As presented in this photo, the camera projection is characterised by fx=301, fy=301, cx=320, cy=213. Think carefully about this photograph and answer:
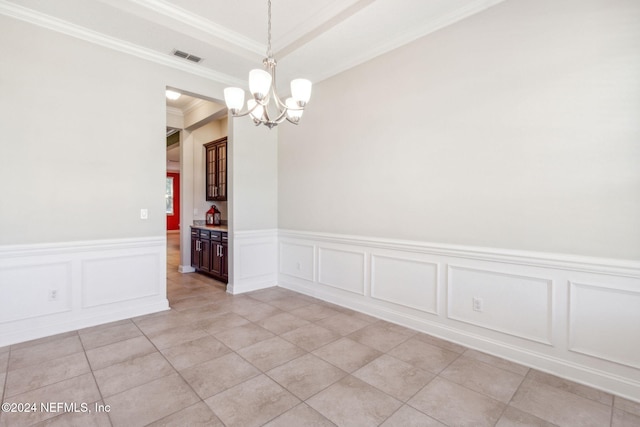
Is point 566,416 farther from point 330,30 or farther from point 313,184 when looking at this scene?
point 330,30

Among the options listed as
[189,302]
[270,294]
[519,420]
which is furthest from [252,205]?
[519,420]

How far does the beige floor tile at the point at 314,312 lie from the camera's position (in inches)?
140

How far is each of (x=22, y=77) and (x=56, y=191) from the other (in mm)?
1105

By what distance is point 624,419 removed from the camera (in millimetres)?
1866

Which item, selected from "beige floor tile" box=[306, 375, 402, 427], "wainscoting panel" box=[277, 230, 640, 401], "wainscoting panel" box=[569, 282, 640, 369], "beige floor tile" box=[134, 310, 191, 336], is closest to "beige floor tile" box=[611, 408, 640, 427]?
"wainscoting panel" box=[277, 230, 640, 401]

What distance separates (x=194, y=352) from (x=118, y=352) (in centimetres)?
68

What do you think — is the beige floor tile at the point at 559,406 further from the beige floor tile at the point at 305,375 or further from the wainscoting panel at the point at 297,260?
the wainscoting panel at the point at 297,260

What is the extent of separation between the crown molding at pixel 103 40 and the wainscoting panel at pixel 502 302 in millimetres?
3859

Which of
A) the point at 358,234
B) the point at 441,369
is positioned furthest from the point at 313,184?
the point at 441,369

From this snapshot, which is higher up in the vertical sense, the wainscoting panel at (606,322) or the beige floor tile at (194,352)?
the wainscoting panel at (606,322)

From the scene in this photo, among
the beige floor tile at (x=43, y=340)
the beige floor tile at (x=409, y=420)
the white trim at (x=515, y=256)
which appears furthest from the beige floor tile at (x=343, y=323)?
the beige floor tile at (x=43, y=340)

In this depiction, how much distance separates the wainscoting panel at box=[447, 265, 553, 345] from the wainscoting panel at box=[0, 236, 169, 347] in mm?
3413

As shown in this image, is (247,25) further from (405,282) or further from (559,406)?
(559,406)

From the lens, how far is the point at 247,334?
3061mm
